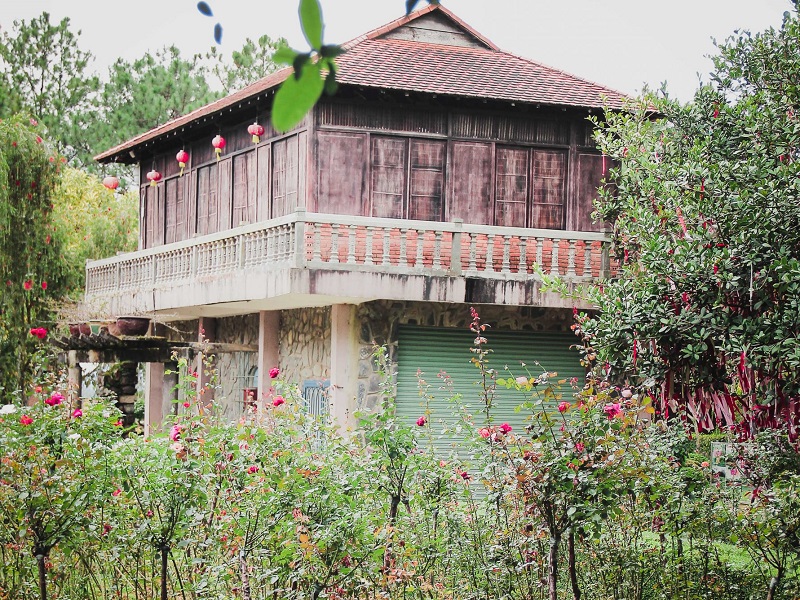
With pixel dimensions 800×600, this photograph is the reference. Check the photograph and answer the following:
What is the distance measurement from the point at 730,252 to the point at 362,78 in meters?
9.27

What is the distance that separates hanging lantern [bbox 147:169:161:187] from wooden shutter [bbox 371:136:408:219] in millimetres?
A: 6952

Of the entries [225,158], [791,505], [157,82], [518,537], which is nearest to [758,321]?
[791,505]

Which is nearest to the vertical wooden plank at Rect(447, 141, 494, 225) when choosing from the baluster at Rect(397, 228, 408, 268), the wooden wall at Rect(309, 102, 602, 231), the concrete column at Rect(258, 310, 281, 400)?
the wooden wall at Rect(309, 102, 602, 231)

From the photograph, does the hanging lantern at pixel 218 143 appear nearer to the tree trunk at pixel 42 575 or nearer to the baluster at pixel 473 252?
the baluster at pixel 473 252

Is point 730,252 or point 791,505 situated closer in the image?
point 791,505

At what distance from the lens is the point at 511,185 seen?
61.5 ft

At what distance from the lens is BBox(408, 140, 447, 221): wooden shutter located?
18.3 metres

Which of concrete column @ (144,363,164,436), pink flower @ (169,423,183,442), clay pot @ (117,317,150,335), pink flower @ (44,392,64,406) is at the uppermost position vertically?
clay pot @ (117,317,150,335)

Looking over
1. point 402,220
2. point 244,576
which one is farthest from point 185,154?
point 244,576

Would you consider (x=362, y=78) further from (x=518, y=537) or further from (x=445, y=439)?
(x=518, y=537)

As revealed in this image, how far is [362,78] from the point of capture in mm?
17453

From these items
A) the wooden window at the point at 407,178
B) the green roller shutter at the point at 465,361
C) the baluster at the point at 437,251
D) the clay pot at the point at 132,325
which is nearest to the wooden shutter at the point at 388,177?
the wooden window at the point at 407,178

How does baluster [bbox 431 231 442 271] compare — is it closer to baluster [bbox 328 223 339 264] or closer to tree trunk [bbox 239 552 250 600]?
baluster [bbox 328 223 339 264]

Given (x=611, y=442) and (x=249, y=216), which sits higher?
(x=249, y=216)
